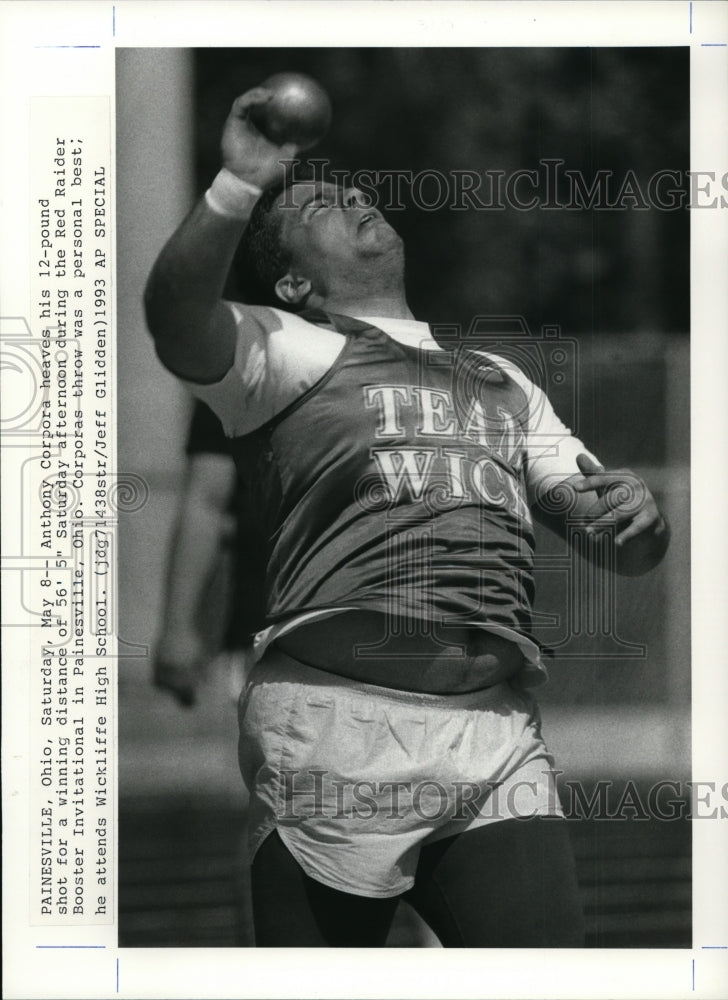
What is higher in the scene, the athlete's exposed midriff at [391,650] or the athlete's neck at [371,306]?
the athlete's neck at [371,306]

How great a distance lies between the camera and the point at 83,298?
3033mm

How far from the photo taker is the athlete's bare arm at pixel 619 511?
3.03m

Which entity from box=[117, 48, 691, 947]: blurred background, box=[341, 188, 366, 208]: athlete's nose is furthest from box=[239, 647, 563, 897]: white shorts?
box=[341, 188, 366, 208]: athlete's nose

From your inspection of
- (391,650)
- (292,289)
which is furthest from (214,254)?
A: (391,650)

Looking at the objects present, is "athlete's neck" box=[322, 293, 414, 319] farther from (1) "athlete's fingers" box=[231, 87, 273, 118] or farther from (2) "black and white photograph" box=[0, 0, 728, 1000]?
(1) "athlete's fingers" box=[231, 87, 273, 118]

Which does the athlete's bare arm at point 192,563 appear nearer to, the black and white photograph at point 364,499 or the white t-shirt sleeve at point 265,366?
the black and white photograph at point 364,499

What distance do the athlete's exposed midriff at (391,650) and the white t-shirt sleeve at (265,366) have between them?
0.54m

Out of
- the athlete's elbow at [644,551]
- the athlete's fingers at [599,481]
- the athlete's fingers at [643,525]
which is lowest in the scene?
the athlete's elbow at [644,551]

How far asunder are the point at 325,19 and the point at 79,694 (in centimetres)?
183

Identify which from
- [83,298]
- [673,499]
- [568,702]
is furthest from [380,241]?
[568,702]

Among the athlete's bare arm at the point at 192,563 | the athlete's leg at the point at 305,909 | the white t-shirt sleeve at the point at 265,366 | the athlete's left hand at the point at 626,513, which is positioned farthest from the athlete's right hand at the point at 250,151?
the athlete's leg at the point at 305,909

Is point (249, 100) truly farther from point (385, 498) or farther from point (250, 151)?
point (385, 498)

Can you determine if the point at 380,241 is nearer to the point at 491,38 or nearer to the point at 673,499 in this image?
the point at 491,38

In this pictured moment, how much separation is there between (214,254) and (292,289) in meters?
0.21
